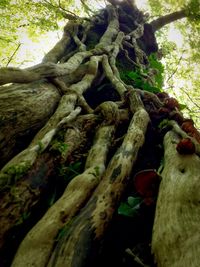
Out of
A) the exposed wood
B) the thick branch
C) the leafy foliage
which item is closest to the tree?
the exposed wood

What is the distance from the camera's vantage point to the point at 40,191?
237cm

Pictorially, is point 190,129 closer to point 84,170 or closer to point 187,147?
point 187,147

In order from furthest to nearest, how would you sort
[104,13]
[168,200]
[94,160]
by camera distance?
[104,13]
[94,160]
[168,200]

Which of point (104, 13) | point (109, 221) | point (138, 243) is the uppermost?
point (104, 13)

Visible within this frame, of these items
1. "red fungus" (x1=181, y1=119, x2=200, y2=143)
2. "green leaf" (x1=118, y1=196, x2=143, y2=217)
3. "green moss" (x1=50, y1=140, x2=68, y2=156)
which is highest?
"green moss" (x1=50, y1=140, x2=68, y2=156)

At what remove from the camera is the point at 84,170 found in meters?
2.68

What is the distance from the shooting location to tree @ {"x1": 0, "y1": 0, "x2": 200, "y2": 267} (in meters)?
1.71

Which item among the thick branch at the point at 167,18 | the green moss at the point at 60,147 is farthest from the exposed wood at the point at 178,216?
the thick branch at the point at 167,18

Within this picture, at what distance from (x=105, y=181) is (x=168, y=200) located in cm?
57

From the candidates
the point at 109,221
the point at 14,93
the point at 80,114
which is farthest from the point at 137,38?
the point at 109,221

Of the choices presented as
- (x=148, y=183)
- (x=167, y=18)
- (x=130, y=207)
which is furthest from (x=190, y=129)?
(x=167, y=18)

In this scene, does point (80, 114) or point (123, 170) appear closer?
point (123, 170)

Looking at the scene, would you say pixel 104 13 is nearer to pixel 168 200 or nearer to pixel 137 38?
pixel 137 38

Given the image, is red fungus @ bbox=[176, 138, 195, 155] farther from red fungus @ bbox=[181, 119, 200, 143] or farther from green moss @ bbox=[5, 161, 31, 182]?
green moss @ bbox=[5, 161, 31, 182]
